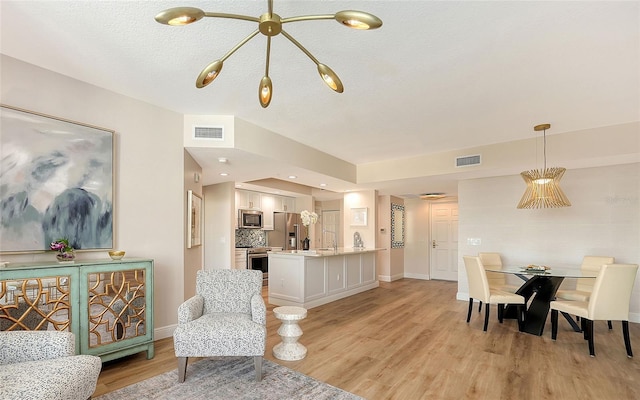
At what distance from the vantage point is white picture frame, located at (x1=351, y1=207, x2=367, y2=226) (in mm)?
7227

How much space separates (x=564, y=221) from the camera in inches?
190

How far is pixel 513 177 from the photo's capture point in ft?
17.3

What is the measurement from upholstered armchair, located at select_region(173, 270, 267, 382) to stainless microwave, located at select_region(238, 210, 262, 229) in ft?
12.7

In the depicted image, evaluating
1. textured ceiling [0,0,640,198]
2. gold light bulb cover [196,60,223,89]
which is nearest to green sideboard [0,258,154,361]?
textured ceiling [0,0,640,198]

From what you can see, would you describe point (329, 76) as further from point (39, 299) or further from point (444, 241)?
point (444, 241)

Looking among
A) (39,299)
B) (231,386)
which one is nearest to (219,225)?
(39,299)

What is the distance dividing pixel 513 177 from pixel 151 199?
18.0 ft

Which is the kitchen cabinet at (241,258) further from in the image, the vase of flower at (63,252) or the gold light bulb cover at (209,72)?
the gold light bulb cover at (209,72)

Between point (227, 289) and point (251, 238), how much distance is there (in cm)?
456

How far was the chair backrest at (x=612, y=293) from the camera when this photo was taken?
3131 mm

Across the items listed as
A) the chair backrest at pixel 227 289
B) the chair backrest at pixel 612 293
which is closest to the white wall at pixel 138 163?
the chair backrest at pixel 227 289

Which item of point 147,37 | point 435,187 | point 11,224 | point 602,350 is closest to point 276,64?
point 147,37

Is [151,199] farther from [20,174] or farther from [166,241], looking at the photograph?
[20,174]

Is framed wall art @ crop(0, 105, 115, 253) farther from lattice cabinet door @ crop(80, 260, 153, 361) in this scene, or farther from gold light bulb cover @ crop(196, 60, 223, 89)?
gold light bulb cover @ crop(196, 60, 223, 89)
